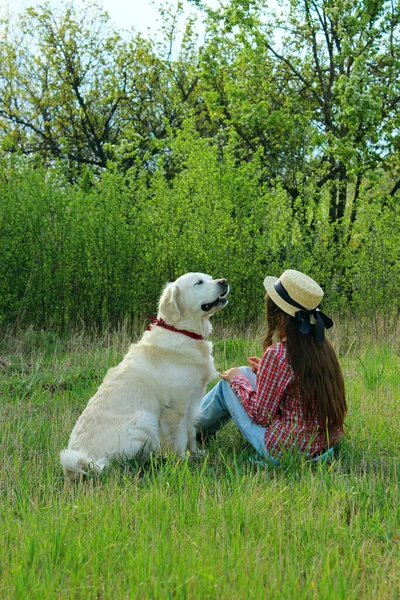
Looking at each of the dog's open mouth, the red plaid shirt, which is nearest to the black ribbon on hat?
the red plaid shirt


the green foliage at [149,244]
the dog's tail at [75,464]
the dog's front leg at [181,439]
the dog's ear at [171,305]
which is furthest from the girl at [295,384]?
the green foliage at [149,244]

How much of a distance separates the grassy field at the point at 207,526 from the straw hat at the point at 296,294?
3.06ft

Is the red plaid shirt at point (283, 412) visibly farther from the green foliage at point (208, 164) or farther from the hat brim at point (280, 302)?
the green foliage at point (208, 164)

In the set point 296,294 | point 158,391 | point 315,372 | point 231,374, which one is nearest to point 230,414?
point 231,374

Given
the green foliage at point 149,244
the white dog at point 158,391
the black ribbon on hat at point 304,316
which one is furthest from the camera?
the green foliage at point 149,244

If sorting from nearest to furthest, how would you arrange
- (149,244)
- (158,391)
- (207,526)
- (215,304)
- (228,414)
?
1. (207,526)
2. (158,391)
3. (215,304)
4. (228,414)
5. (149,244)

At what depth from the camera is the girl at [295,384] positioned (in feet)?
13.3

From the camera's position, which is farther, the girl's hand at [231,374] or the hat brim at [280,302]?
the girl's hand at [231,374]

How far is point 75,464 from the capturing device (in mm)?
4051

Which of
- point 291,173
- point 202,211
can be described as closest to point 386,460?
point 202,211

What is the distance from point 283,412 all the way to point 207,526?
1.31m

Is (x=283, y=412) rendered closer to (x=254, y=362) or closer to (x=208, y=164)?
(x=254, y=362)

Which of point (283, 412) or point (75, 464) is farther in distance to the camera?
point (283, 412)

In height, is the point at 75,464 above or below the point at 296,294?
below
